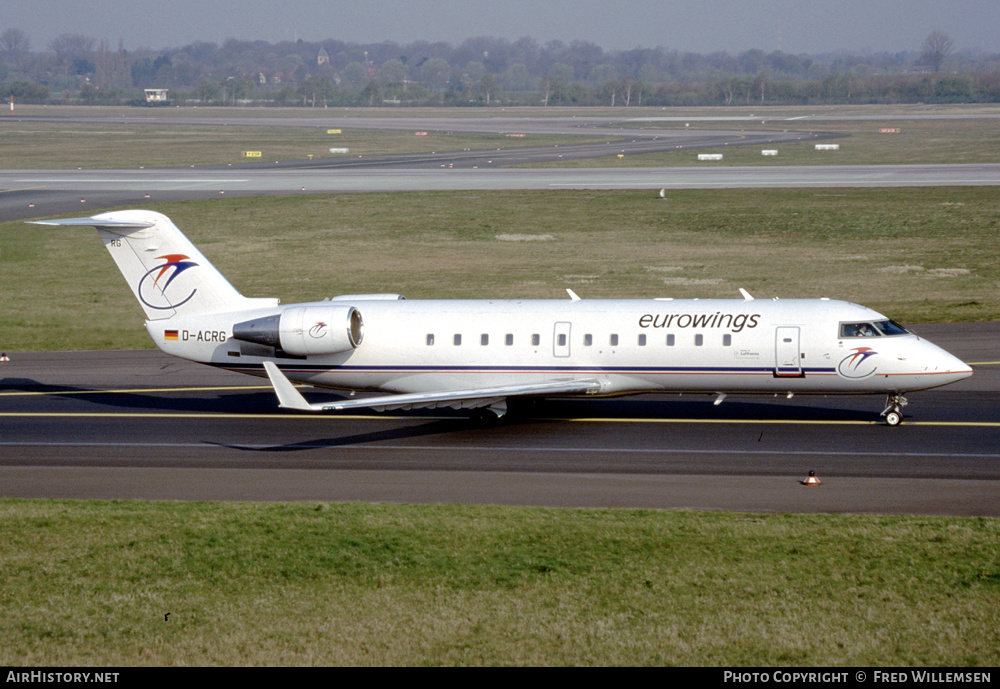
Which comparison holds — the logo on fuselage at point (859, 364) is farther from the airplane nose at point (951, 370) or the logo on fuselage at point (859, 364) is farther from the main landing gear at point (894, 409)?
the airplane nose at point (951, 370)

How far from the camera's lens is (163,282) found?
99.0ft

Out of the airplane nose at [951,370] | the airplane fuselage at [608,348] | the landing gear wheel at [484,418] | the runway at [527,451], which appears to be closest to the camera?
the runway at [527,451]

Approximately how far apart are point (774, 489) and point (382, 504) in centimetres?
823

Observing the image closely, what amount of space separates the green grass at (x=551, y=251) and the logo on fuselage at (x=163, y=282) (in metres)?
10.7

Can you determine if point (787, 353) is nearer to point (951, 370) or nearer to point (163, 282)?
point (951, 370)

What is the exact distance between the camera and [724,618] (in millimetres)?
16141

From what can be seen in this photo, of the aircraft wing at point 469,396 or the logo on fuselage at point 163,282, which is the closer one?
the aircraft wing at point 469,396

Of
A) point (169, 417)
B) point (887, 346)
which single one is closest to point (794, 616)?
point (887, 346)

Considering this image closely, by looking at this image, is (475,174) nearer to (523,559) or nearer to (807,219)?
(807,219)

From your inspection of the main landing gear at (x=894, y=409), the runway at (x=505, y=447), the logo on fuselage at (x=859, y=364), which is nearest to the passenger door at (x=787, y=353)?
the logo on fuselage at (x=859, y=364)

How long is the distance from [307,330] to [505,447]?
615 cm

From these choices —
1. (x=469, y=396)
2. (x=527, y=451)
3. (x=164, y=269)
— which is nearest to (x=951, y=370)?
(x=527, y=451)

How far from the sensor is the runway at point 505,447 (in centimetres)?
2344

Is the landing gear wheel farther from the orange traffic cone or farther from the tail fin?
the orange traffic cone
